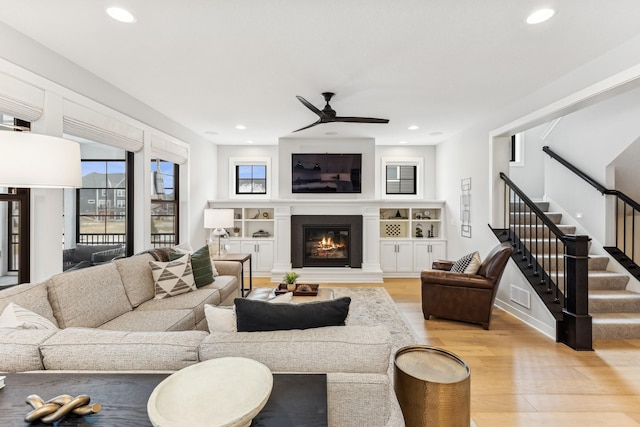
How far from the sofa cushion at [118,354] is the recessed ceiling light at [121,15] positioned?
2.01 m

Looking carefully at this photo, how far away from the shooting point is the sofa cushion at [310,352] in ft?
3.72

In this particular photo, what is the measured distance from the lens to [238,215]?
20.5 ft

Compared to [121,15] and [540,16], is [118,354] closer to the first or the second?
[121,15]

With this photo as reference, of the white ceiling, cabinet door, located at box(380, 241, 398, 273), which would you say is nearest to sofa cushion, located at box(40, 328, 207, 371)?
the white ceiling

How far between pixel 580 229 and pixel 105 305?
5.82 meters

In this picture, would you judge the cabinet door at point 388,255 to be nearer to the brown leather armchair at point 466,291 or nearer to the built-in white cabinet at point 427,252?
the built-in white cabinet at point 427,252

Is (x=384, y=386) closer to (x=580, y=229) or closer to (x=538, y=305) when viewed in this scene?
(x=538, y=305)

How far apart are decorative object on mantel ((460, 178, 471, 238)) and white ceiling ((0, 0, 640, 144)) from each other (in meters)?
1.47

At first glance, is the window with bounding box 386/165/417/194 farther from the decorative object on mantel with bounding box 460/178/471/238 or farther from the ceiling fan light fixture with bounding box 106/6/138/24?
the ceiling fan light fixture with bounding box 106/6/138/24

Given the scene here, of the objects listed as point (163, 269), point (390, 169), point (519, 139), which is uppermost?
point (519, 139)

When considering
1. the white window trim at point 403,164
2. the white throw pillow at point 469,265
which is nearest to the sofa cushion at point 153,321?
the white throw pillow at point 469,265

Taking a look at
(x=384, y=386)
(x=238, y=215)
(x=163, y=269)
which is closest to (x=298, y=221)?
(x=238, y=215)

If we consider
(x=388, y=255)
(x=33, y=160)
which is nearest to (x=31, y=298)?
(x=33, y=160)

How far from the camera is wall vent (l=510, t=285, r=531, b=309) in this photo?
3.50 metres
